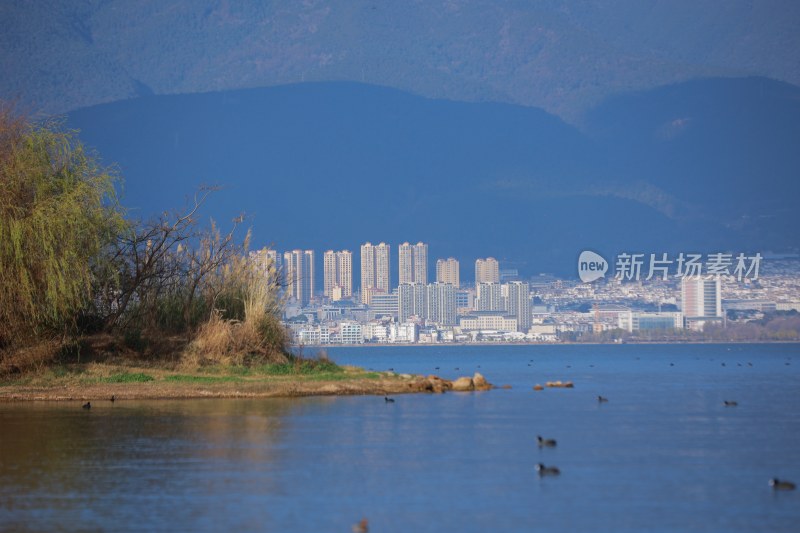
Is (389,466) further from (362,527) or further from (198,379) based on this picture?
(198,379)

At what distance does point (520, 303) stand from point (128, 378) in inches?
5958

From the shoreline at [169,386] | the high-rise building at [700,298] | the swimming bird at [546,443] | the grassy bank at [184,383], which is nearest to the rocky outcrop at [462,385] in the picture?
the grassy bank at [184,383]

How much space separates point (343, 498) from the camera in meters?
17.2

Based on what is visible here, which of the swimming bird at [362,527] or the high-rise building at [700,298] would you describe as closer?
the swimming bird at [362,527]

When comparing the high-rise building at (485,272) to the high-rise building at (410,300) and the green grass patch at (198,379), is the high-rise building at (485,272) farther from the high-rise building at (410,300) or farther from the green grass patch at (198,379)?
the green grass patch at (198,379)

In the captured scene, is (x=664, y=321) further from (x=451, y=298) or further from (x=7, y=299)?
(x=7, y=299)

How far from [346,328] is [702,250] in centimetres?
5818

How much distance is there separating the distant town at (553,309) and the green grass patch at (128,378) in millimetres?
116718

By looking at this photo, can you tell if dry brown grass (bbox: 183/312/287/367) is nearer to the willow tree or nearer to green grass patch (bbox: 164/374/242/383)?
green grass patch (bbox: 164/374/242/383)

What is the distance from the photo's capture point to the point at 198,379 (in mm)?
32938

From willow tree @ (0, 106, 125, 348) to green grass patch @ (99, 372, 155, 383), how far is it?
165cm

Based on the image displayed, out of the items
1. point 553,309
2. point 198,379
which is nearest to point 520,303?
point 553,309

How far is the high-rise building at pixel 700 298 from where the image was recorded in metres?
168

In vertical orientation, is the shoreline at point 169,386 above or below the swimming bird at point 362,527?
above
